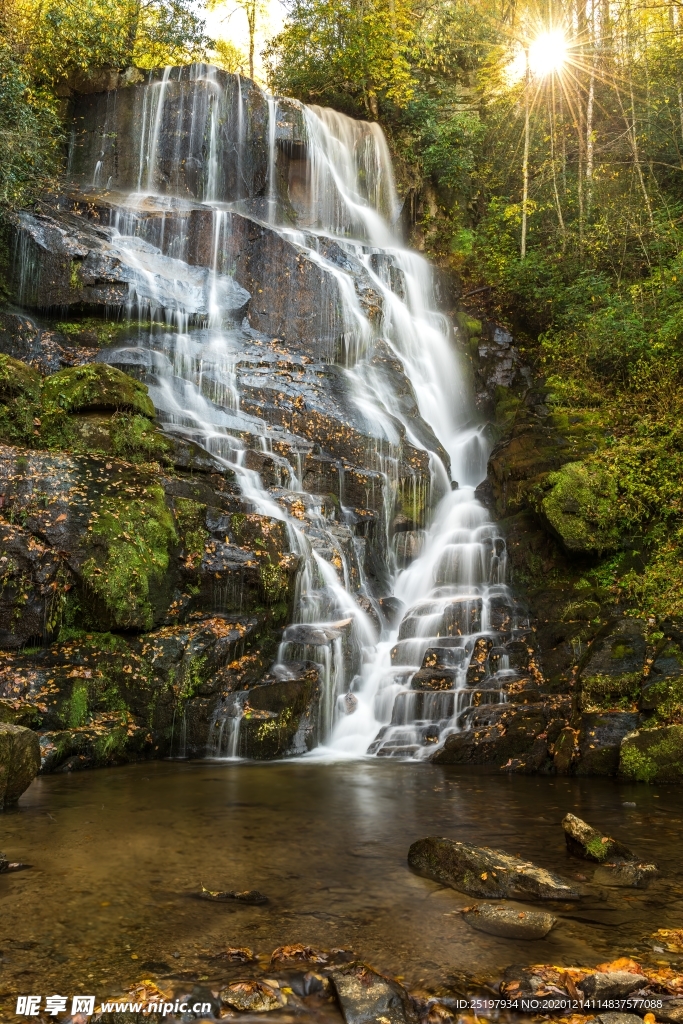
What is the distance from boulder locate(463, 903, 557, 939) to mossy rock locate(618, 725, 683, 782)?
15.0 feet

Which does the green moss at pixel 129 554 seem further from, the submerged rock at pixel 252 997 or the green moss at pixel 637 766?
the submerged rock at pixel 252 997

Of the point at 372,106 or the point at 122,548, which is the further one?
the point at 372,106

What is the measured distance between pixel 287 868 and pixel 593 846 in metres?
2.09

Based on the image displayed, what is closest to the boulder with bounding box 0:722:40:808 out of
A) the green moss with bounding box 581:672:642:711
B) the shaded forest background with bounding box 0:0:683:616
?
the green moss with bounding box 581:672:642:711

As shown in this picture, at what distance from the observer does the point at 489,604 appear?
11.6 metres

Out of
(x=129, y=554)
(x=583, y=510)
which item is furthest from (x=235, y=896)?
(x=583, y=510)

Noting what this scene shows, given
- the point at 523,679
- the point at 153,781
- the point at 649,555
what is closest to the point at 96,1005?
the point at 153,781

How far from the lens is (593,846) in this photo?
16.9 feet

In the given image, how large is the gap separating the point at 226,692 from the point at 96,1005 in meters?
6.48

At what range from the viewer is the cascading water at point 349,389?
1041cm

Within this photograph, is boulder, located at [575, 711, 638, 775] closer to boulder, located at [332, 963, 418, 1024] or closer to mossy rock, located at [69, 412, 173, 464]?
boulder, located at [332, 963, 418, 1024]

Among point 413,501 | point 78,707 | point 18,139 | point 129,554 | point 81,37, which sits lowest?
point 78,707

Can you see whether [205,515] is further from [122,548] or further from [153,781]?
[153,781]

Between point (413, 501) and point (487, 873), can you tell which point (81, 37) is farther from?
point (487, 873)
